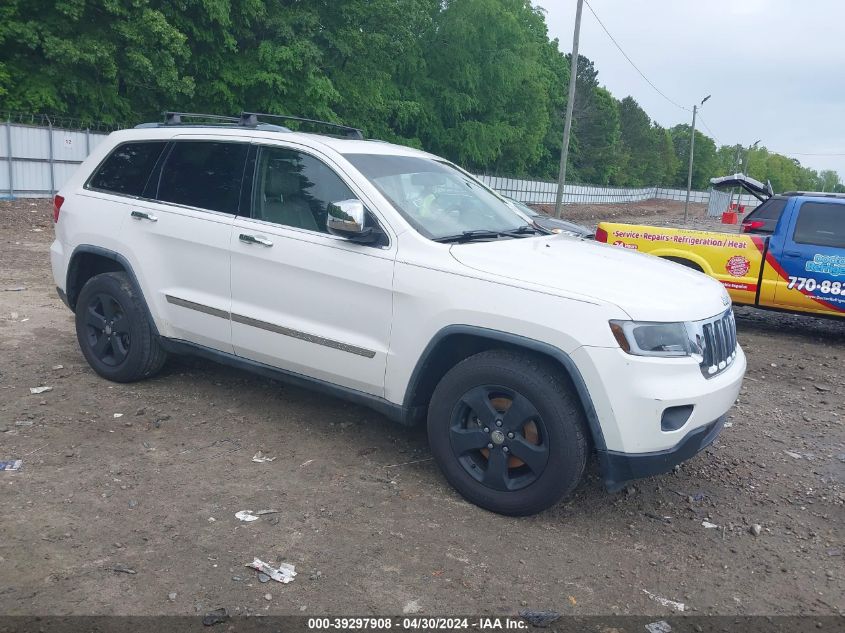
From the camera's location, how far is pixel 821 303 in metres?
8.91

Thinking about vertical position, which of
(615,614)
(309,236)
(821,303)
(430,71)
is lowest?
(615,614)

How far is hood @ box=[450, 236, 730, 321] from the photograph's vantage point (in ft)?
12.3

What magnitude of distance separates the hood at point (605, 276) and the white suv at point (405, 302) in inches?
0.6

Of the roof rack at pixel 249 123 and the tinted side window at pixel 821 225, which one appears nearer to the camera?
the roof rack at pixel 249 123

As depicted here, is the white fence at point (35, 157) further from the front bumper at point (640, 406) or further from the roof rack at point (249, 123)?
the front bumper at point (640, 406)

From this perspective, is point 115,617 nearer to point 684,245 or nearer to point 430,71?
point 684,245

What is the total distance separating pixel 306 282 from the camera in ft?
14.9

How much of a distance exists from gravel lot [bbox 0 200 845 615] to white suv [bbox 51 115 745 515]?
1.25 feet

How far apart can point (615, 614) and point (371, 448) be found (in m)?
2.03

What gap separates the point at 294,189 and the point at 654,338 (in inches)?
94.8

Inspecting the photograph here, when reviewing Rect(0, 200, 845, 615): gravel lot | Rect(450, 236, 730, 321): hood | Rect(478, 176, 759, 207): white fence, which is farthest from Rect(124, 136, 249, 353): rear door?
Rect(478, 176, 759, 207): white fence

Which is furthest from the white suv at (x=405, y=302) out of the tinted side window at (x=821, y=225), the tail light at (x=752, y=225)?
the tail light at (x=752, y=225)

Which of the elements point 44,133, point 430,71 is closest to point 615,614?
point 44,133

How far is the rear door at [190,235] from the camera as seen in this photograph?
4969 millimetres
